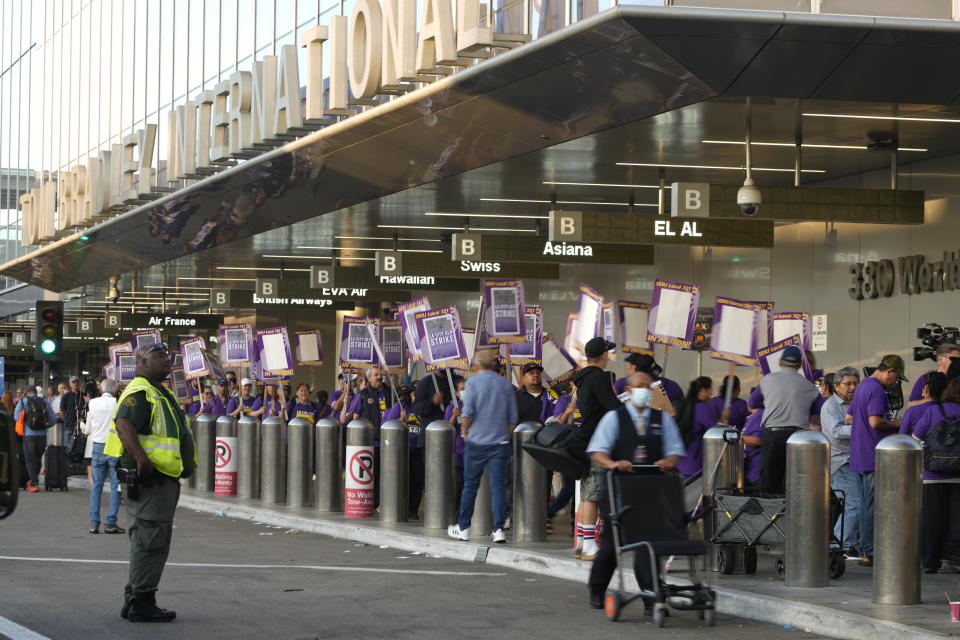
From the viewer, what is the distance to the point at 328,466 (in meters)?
18.2

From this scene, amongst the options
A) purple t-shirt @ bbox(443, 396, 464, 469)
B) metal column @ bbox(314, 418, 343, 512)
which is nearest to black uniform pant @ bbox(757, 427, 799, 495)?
purple t-shirt @ bbox(443, 396, 464, 469)

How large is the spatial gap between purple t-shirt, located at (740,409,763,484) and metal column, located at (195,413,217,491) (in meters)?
10.7

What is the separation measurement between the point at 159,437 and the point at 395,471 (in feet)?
21.7

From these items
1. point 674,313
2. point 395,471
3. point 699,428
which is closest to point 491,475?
point 699,428

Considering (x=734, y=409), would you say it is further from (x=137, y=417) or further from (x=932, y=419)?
(x=137, y=417)

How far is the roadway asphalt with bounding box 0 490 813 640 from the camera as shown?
31.7ft

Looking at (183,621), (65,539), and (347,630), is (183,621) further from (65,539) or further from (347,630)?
(65,539)

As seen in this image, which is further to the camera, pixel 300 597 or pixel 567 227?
pixel 567 227

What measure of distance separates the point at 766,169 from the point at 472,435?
6704mm

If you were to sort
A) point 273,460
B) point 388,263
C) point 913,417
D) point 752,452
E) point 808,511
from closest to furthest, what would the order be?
point 808,511, point 913,417, point 752,452, point 273,460, point 388,263

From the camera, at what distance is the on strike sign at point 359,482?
17.4 m

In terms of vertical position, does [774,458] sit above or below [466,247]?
below

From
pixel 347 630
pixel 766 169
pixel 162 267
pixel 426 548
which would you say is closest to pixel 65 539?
pixel 426 548

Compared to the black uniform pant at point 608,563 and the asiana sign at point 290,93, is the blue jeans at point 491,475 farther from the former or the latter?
the asiana sign at point 290,93
